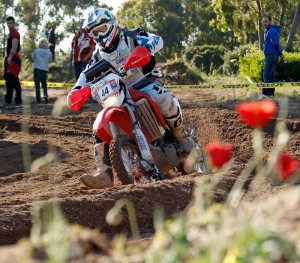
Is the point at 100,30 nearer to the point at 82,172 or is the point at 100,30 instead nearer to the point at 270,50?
the point at 82,172

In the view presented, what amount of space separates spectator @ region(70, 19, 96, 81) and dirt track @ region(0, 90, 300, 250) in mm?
817

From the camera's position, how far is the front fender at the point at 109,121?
8.95m

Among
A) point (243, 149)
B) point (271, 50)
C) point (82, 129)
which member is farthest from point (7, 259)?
point (271, 50)

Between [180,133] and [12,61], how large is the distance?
935 centimetres

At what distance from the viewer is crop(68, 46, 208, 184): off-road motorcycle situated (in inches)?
349

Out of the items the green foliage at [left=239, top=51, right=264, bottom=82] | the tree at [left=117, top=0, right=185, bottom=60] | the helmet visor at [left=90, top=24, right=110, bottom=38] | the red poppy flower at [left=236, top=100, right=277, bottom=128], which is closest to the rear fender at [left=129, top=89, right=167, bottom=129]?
the helmet visor at [left=90, top=24, right=110, bottom=38]

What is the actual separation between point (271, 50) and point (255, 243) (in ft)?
47.7

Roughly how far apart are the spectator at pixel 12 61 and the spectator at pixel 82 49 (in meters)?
1.09

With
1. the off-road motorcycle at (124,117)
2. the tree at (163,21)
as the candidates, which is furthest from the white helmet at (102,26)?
the tree at (163,21)

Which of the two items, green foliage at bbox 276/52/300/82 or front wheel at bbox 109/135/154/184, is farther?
green foliage at bbox 276/52/300/82

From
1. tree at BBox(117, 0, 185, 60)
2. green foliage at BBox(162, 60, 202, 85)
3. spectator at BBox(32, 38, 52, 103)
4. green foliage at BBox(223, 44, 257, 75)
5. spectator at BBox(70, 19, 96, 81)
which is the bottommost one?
tree at BBox(117, 0, 185, 60)

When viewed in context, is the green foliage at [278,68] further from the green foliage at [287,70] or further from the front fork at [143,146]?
the front fork at [143,146]

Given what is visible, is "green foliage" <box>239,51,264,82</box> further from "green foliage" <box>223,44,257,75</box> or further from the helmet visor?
the helmet visor

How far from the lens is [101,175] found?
8938 mm
